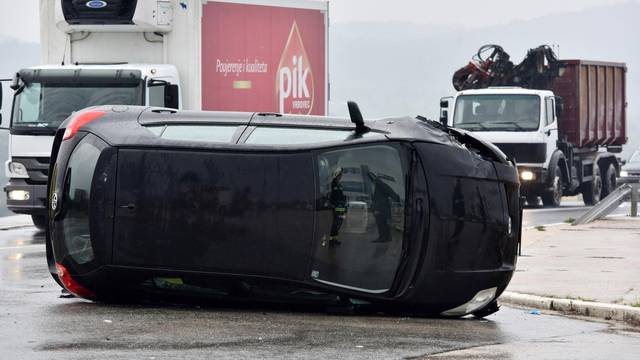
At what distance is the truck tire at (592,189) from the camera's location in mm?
33688

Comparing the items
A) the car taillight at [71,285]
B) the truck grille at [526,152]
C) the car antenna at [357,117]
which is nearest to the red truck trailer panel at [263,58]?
the truck grille at [526,152]

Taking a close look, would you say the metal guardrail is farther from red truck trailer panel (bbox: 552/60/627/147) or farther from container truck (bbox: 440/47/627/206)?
red truck trailer panel (bbox: 552/60/627/147)

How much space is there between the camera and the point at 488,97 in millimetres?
29078

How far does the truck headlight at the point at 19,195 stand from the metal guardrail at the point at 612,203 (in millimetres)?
9112

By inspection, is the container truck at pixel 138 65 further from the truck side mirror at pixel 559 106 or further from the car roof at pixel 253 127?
the car roof at pixel 253 127

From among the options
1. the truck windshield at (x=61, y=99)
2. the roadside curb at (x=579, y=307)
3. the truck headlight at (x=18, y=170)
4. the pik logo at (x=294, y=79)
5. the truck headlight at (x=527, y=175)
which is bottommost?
the roadside curb at (x=579, y=307)

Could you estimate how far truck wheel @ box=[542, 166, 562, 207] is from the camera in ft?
99.6

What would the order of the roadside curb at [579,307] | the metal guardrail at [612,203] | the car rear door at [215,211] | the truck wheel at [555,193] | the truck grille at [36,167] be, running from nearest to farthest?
1. the car rear door at [215,211]
2. the roadside curb at [579,307]
3. the truck grille at [36,167]
4. the metal guardrail at [612,203]
5. the truck wheel at [555,193]

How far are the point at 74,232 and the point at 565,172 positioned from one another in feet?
70.2

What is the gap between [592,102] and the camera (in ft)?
108

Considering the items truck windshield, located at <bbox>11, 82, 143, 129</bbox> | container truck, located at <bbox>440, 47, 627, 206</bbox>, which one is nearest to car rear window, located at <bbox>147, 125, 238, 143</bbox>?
truck windshield, located at <bbox>11, 82, 143, 129</bbox>

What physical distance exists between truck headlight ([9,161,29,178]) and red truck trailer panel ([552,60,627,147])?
48.5 feet

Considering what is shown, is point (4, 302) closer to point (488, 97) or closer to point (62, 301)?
point (62, 301)

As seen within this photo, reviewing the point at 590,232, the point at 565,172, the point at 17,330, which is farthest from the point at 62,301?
the point at 565,172
